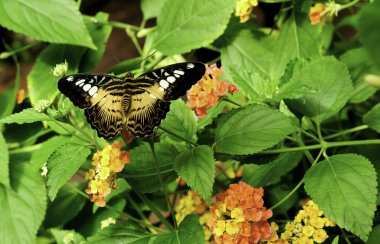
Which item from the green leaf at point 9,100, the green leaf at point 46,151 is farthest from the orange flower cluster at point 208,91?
the green leaf at point 9,100

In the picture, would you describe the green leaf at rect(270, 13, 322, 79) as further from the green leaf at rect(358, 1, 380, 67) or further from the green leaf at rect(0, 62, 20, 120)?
the green leaf at rect(358, 1, 380, 67)

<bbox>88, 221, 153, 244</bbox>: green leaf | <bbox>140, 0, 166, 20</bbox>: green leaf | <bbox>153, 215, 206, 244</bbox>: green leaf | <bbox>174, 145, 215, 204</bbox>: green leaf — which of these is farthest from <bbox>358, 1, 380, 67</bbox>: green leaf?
<bbox>140, 0, 166, 20</bbox>: green leaf

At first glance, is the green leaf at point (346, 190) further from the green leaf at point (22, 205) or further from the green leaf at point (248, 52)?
the green leaf at point (22, 205)

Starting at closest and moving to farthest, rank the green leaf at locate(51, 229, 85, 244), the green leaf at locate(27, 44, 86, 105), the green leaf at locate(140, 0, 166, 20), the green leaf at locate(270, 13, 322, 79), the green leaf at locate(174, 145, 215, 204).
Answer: the green leaf at locate(174, 145, 215, 204) < the green leaf at locate(51, 229, 85, 244) < the green leaf at locate(270, 13, 322, 79) < the green leaf at locate(27, 44, 86, 105) < the green leaf at locate(140, 0, 166, 20)

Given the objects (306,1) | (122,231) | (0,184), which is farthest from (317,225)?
(0,184)

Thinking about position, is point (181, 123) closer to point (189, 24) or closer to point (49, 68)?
point (189, 24)

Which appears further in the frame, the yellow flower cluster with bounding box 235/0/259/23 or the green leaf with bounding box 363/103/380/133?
the yellow flower cluster with bounding box 235/0/259/23

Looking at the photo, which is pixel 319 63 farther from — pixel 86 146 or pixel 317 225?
pixel 86 146
